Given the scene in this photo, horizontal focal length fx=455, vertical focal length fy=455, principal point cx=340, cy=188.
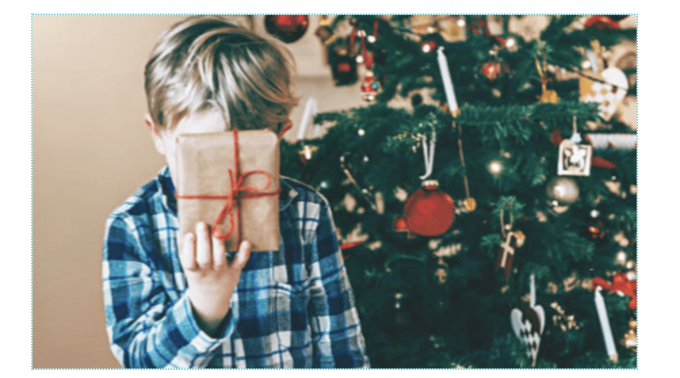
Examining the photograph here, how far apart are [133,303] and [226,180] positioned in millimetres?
262

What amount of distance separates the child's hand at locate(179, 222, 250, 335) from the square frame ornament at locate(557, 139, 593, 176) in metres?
0.71

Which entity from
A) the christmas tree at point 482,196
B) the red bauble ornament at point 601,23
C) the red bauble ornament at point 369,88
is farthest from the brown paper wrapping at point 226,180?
the red bauble ornament at point 601,23

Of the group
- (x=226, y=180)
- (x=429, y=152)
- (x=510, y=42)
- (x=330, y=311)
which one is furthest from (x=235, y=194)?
(x=510, y=42)

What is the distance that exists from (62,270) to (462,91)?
0.95 m

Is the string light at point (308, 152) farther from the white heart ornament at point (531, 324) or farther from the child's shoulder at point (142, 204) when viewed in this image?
the white heart ornament at point (531, 324)

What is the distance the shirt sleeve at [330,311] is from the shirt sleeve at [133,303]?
0.60 feet

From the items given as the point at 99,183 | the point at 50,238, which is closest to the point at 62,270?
the point at 50,238

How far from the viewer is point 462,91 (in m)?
1.13

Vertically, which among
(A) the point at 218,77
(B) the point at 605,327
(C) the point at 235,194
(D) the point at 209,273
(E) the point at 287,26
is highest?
(E) the point at 287,26

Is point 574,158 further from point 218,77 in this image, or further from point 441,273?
point 218,77

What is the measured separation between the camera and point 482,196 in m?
1.08

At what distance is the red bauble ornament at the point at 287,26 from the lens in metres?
0.86

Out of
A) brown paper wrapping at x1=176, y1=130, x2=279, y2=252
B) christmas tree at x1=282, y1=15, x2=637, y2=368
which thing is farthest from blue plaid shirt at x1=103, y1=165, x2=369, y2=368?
christmas tree at x1=282, y1=15, x2=637, y2=368

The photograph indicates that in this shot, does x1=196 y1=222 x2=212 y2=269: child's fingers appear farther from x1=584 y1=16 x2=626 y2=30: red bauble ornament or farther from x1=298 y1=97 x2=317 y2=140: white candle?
x1=584 y1=16 x2=626 y2=30: red bauble ornament
